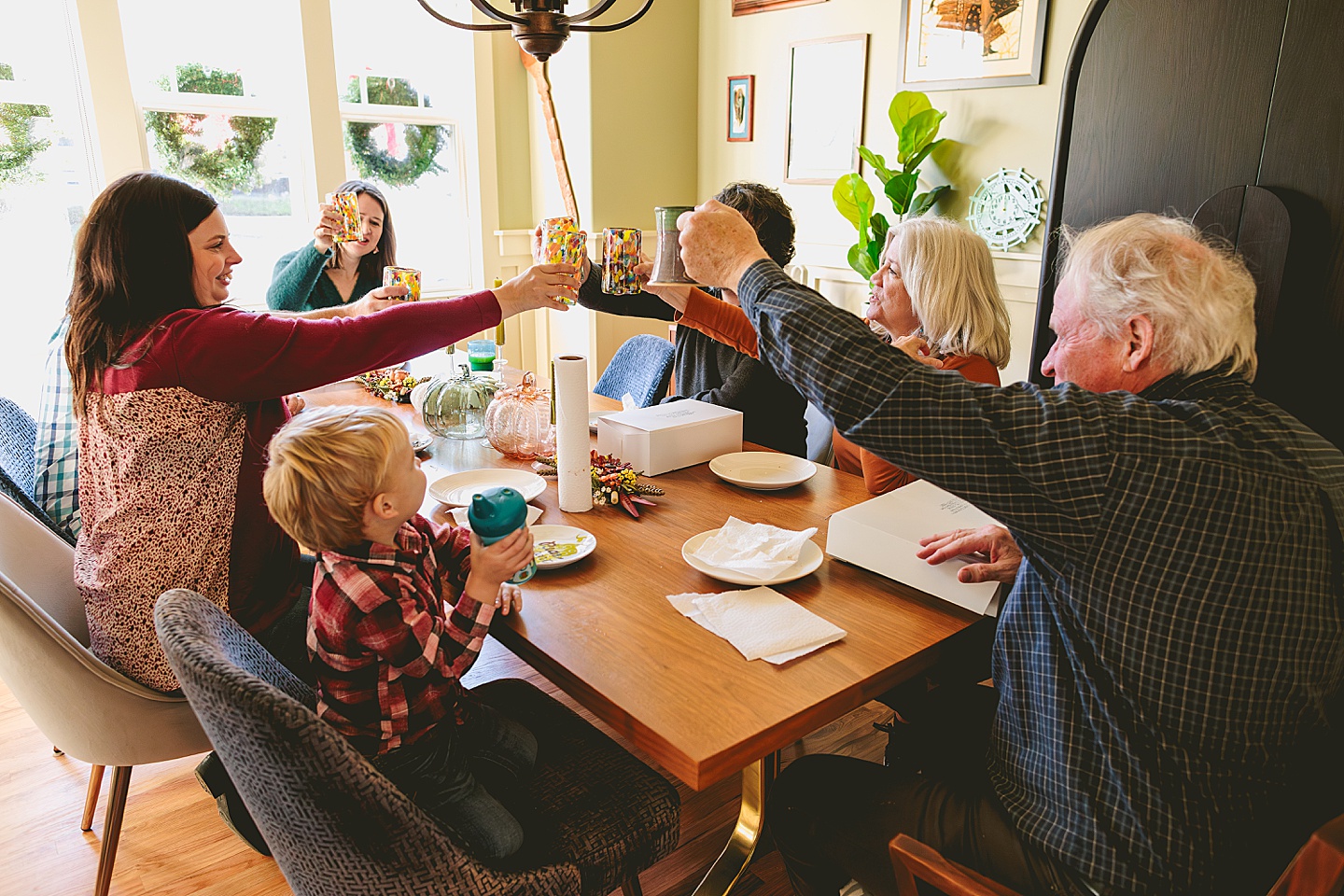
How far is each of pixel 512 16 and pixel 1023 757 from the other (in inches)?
58.8

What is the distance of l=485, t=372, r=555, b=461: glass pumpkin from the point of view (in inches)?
79.1

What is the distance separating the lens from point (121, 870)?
5.97ft

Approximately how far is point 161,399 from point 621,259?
2.80ft

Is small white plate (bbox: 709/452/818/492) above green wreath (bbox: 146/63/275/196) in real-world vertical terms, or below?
below

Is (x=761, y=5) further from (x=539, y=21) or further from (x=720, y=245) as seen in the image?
(x=720, y=245)

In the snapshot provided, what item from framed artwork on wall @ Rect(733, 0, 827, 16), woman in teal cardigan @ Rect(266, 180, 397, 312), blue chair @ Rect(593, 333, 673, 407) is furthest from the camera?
framed artwork on wall @ Rect(733, 0, 827, 16)

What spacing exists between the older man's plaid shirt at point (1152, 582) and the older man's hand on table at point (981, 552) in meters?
0.20

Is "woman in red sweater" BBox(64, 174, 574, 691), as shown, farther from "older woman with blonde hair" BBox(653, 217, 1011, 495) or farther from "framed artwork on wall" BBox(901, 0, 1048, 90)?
"framed artwork on wall" BBox(901, 0, 1048, 90)

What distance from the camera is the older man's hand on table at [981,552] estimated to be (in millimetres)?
1294

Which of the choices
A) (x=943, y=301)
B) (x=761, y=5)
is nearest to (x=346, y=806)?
(x=943, y=301)

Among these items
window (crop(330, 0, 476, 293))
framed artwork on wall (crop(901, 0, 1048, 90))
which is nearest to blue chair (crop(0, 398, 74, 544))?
window (crop(330, 0, 476, 293))

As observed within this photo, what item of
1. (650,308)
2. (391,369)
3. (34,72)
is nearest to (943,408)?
(650,308)

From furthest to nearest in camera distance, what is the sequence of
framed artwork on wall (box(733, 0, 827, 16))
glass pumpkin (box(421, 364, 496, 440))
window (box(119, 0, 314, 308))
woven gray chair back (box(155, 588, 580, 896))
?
1. framed artwork on wall (box(733, 0, 827, 16))
2. window (box(119, 0, 314, 308))
3. glass pumpkin (box(421, 364, 496, 440))
4. woven gray chair back (box(155, 588, 580, 896))

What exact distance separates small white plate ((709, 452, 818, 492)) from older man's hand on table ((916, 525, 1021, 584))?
1.63 ft
